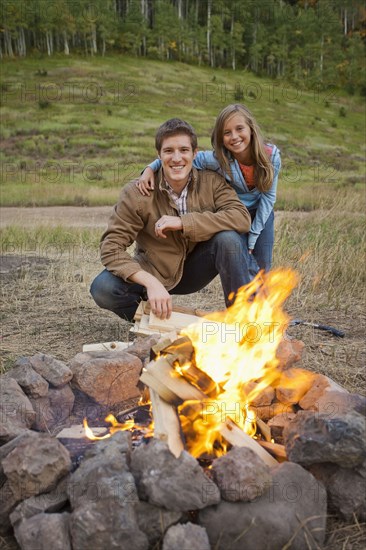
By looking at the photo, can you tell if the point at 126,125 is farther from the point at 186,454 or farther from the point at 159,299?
the point at 186,454

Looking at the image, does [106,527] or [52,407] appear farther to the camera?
[52,407]

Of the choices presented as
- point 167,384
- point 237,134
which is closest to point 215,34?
point 237,134

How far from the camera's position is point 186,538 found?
6.36 ft

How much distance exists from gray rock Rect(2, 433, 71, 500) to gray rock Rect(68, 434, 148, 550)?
0.08 meters

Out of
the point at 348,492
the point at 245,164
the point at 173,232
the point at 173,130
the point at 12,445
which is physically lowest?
the point at 348,492

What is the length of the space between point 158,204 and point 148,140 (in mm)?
22154

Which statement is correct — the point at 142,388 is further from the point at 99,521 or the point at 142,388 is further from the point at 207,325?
the point at 99,521

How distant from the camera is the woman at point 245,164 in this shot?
3.64 meters

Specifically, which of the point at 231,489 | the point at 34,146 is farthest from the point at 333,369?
the point at 34,146

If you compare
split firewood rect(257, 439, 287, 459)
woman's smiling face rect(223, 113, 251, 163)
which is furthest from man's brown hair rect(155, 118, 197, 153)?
split firewood rect(257, 439, 287, 459)

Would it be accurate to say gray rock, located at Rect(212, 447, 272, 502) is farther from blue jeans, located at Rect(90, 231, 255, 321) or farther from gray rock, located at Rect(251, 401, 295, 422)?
blue jeans, located at Rect(90, 231, 255, 321)

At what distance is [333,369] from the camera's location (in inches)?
149

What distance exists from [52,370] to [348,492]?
1443 mm

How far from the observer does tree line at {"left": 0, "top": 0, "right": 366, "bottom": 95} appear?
40.9 meters
